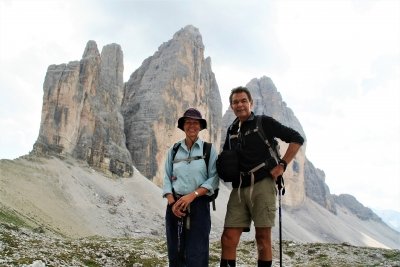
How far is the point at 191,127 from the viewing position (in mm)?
7281

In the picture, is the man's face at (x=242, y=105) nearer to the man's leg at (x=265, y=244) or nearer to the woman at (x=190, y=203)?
the woman at (x=190, y=203)

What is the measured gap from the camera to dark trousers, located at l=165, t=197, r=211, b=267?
6.90m

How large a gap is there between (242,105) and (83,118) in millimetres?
79474

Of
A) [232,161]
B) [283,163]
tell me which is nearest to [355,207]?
[283,163]

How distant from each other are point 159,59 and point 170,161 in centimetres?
11294

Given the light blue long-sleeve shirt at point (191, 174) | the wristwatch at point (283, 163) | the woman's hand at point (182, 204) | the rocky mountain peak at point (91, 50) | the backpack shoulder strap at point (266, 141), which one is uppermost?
the rocky mountain peak at point (91, 50)

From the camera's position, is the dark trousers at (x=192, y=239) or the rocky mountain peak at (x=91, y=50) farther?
the rocky mountain peak at (x=91, y=50)

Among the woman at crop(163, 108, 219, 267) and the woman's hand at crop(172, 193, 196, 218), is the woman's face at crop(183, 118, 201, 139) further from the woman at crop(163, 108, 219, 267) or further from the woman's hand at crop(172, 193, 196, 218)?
the woman's hand at crop(172, 193, 196, 218)

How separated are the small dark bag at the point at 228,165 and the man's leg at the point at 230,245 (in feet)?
3.30

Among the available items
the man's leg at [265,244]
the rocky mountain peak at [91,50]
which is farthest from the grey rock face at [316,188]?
the man's leg at [265,244]

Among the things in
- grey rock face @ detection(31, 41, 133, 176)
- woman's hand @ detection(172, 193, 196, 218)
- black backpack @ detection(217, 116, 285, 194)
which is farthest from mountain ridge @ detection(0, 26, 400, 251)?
black backpack @ detection(217, 116, 285, 194)

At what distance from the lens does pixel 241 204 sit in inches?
302

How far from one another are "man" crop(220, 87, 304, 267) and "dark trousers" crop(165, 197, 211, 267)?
69 centimetres

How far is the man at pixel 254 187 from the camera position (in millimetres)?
7496
